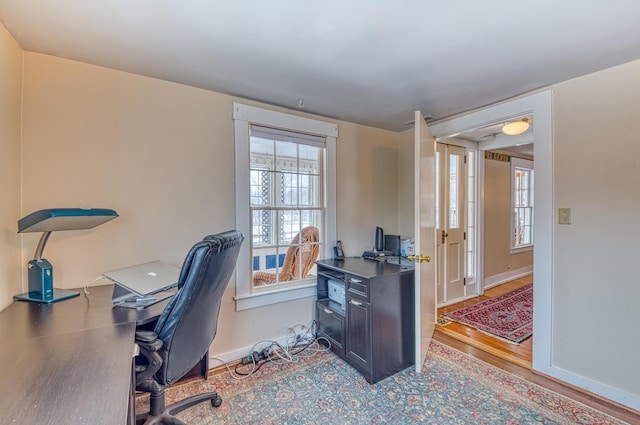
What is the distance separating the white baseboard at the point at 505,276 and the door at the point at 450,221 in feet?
2.42

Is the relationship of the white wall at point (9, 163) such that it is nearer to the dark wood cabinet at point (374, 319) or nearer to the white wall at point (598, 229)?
the dark wood cabinet at point (374, 319)

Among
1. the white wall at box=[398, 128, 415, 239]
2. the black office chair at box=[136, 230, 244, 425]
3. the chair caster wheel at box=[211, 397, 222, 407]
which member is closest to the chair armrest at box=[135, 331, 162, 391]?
the black office chair at box=[136, 230, 244, 425]

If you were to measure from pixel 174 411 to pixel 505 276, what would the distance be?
15.6ft

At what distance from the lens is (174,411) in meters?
1.63

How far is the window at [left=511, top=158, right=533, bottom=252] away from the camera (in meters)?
4.61

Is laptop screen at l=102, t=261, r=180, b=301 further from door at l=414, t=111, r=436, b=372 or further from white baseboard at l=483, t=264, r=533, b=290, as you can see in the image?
white baseboard at l=483, t=264, r=533, b=290

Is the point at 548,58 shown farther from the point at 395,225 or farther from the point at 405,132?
the point at 395,225

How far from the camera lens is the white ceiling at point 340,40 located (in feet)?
4.25

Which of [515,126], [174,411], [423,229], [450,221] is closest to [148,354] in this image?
[174,411]

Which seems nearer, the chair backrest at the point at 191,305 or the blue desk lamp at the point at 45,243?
the chair backrest at the point at 191,305

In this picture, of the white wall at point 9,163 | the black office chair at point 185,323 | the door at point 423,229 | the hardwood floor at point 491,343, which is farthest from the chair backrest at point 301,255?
the white wall at point 9,163

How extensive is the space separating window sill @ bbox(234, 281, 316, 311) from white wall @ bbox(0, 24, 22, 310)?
4.27 ft

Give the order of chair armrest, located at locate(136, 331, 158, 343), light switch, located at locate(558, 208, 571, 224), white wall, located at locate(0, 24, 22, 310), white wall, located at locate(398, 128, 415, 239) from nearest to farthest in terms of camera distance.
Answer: chair armrest, located at locate(136, 331, 158, 343)
white wall, located at locate(0, 24, 22, 310)
light switch, located at locate(558, 208, 571, 224)
white wall, located at locate(398, 128, 415, 239)

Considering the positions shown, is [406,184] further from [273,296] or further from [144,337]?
[144,337]
